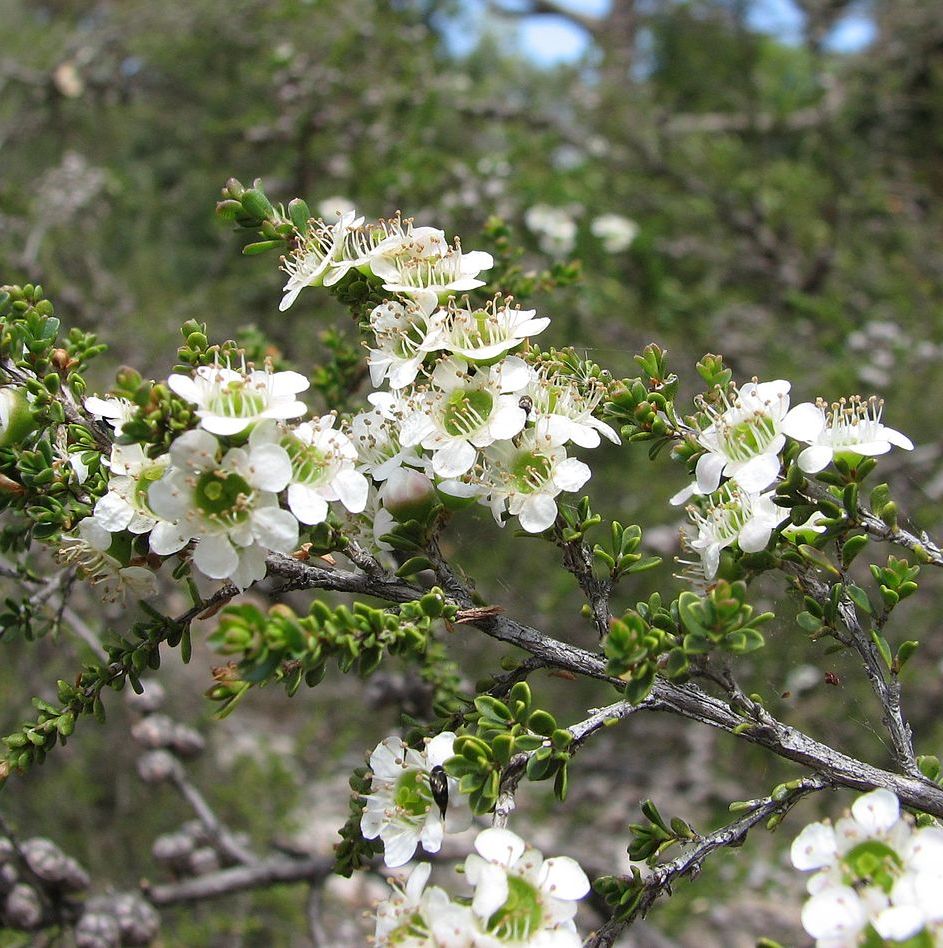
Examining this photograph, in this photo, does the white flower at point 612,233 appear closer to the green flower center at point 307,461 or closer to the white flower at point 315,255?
the white flower at point 315,255

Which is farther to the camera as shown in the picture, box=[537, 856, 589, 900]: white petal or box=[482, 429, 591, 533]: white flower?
box=[482, 429, 591, 533]: white flower

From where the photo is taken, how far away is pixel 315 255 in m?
1.37

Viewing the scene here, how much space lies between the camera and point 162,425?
1059mm

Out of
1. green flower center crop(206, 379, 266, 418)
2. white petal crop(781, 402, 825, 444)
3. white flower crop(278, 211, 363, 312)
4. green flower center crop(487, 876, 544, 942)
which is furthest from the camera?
white flower crop(278, 211, 363, 312)

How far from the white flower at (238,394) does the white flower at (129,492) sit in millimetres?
107

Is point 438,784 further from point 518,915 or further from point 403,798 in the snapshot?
point 518,915

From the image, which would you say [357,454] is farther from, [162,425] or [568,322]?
[568,322]

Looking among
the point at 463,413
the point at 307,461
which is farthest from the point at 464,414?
the point at 307,461

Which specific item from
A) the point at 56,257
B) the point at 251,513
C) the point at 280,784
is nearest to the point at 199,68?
the point at 56,257

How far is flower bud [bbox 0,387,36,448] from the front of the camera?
1.25 metres

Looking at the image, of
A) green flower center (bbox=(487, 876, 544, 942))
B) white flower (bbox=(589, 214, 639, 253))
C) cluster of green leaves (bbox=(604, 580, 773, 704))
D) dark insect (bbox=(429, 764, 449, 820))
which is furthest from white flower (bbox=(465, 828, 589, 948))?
white flower (bbox=(589, 214, 639, 253))

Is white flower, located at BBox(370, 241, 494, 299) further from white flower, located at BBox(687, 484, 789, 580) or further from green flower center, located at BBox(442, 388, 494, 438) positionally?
white flower, located at BBox(687, 484, 789, 580)

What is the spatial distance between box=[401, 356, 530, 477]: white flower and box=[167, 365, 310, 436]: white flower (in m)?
0.16

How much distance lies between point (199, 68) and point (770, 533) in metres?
5.01
